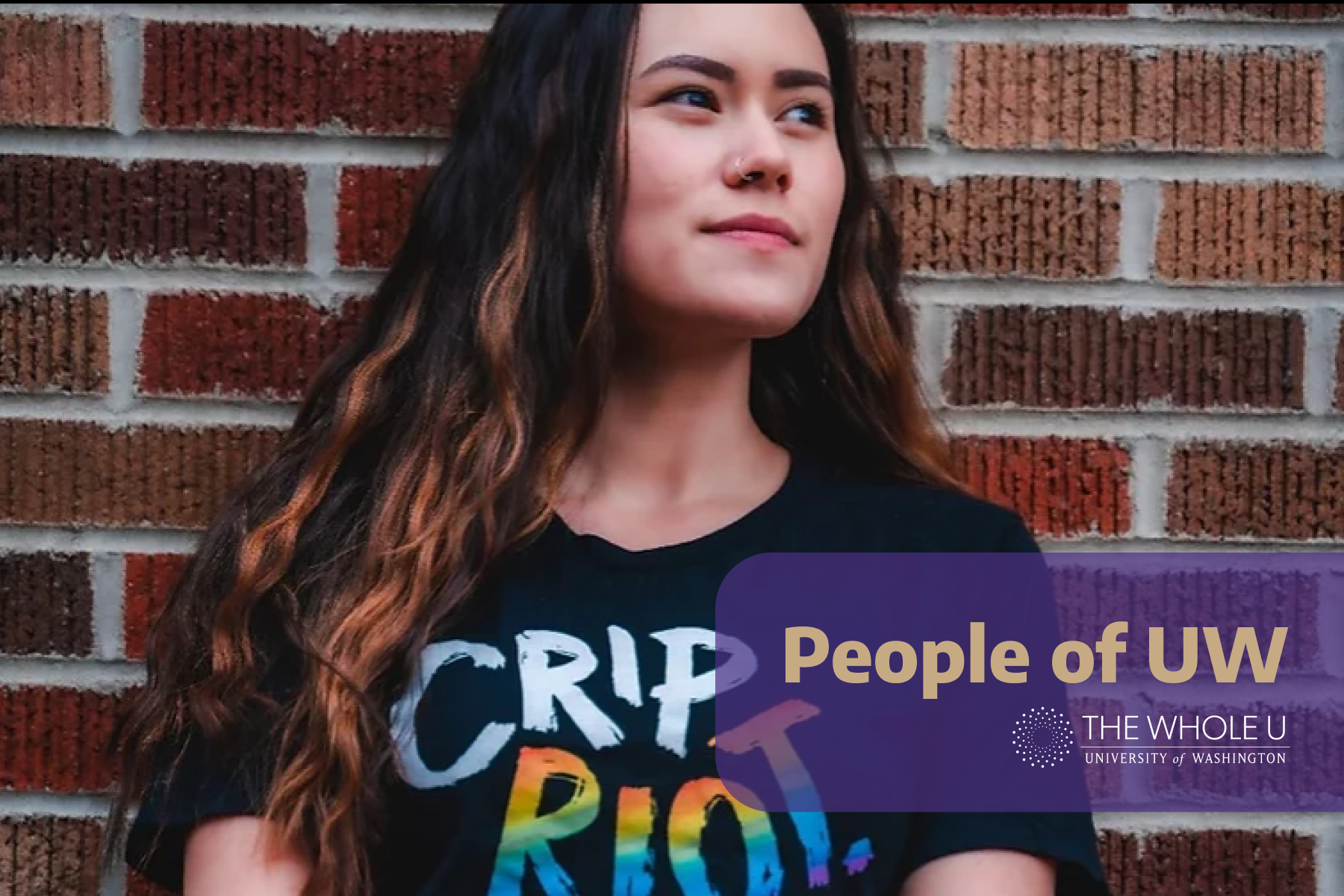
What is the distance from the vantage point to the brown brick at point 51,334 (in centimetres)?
149

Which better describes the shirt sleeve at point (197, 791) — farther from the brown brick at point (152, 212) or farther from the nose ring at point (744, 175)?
the nose ring at point (744, 175)

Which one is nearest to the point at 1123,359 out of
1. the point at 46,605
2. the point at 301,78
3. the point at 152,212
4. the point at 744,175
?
the point at 744,175

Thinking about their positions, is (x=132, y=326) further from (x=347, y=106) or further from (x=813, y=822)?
(x=813, y=822)

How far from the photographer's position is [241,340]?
4.90 ft

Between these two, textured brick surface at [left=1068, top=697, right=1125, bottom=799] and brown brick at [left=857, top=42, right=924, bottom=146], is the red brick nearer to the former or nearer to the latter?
brown brick at [left=857, top=42, right=924, bottom=146]

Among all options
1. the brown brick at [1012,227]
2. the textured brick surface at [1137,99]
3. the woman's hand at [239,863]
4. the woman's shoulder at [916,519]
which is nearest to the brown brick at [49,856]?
the woman's hand at [239,863]

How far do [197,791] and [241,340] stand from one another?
474 millimetres

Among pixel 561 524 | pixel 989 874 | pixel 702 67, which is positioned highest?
pixel 702 67

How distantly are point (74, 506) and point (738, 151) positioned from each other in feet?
2.51

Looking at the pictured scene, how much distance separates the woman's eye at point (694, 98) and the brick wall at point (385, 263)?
263mm

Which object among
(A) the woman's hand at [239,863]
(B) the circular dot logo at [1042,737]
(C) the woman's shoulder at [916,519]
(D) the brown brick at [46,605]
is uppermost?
(C) the woman's shoulder at [916,519]

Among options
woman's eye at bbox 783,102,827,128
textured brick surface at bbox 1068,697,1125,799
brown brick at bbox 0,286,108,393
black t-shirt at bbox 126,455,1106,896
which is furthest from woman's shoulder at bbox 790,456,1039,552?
brown brick at bbox 0,286,108,393

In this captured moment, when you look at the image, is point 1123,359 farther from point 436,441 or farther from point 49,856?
point 49,856

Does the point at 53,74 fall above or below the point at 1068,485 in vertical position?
above
